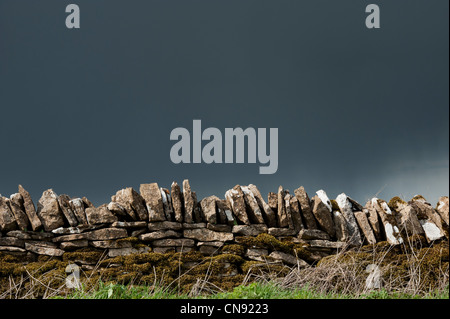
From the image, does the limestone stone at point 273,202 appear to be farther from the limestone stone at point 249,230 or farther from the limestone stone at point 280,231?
the limestone stone at point 249,230

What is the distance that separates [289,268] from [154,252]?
2.55m

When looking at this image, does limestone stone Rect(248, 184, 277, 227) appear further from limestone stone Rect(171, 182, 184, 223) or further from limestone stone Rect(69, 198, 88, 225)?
limestone stone Rect(69, 198, 88, 225)

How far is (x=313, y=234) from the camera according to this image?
7160mm

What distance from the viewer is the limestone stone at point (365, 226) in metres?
7.20

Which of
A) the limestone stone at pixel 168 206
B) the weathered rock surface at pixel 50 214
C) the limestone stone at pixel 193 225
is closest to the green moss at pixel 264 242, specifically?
the limestone stone at pixel 193 225

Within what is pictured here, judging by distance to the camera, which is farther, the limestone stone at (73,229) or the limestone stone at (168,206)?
the limestone stone at (168,206)

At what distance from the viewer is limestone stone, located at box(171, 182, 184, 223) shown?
6.92m

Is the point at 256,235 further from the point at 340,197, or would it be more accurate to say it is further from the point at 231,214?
the point at 340,197

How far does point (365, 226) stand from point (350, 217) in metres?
0.34

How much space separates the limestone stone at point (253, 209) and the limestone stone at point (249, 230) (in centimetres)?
12

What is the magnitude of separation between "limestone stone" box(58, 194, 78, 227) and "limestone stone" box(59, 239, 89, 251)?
338mm

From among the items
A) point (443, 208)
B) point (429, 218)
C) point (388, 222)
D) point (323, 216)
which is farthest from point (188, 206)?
point (443, 208)
